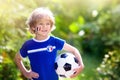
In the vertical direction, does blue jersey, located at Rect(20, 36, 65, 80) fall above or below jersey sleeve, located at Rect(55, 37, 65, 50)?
below

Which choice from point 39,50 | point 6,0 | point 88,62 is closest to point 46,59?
point 39,50

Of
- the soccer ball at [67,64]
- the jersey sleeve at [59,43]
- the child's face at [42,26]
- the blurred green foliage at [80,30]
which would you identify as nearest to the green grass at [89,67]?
the blurred green foliage at [80,30]

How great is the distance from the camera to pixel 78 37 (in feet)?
44.3

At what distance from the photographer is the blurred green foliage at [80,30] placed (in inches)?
320

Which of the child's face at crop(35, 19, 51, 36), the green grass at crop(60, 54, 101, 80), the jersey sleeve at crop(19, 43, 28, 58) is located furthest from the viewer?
the green grass at crop(60, 54, 101, 80)

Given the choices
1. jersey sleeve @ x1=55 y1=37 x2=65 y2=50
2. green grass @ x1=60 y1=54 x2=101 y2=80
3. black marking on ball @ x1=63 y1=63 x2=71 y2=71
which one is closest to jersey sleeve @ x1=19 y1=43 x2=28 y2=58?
jersey sleeve @ x1=55 y1=37 x2=65 y2=50

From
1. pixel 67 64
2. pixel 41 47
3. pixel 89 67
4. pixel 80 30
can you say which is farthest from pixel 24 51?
pixel 80 30

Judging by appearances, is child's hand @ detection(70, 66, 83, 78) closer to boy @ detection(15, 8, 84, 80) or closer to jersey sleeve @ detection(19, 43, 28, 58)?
boy @ detection(15, 8, 84, 80)

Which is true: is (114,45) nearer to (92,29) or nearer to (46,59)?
(92,29)

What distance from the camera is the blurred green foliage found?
8.12 meters

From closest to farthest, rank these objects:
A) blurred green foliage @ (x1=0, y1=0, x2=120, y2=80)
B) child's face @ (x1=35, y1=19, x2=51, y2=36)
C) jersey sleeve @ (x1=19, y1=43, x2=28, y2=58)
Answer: child's face @ (x1=35, y1=19, x2=51, y2=36), jersey sleeve @ (x1=19, y1=43, x2=28, y2=58), blurred green foliage @ (x1=0, y1=0, x2=120, y2=80)

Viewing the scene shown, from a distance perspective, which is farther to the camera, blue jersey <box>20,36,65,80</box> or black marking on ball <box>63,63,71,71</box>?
black marking on ball <box>63,63,71,71</box>

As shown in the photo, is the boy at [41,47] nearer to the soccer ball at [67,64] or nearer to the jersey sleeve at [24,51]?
the jersey sleeve at [24,51]

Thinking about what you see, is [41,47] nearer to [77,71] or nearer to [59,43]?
[59,43]
